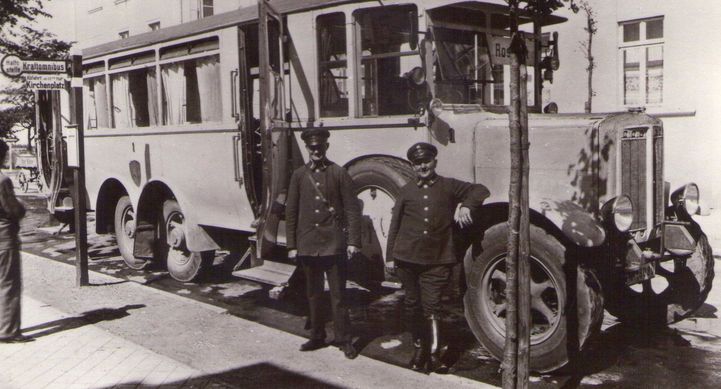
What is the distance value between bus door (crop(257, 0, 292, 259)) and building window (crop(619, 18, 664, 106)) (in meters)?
10.7

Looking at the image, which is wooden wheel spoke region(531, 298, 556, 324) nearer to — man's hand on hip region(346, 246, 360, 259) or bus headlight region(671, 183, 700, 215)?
man's hand on hip region(346, 246, 360, 259)

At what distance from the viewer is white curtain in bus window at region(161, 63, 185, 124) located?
8953 mm

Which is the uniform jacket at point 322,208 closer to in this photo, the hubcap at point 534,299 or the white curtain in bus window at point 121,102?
the hubcap at point 534,299

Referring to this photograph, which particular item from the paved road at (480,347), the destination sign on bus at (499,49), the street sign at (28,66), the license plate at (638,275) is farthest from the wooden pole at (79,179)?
the license plate at (638,275)

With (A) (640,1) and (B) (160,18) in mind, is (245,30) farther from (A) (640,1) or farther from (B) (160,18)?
(B) (160,18)

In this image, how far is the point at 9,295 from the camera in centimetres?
623

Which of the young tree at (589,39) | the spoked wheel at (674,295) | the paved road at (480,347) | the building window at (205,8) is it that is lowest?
the paved road at (480,347)

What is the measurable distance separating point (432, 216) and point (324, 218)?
103cm

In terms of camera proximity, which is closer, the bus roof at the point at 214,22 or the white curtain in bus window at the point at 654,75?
the bus roof at the point at 214,22

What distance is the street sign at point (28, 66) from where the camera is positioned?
8320 millimetres

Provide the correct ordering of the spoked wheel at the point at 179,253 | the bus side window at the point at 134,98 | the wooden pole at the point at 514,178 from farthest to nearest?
1. the bus side window at the point at 134,98
2. the spoked wheel at the point at 179,253
3. the wooden pole at the point at 514,178

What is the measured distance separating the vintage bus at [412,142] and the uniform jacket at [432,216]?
0.39 m

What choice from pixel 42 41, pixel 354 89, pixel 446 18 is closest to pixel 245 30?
pixel 354 89

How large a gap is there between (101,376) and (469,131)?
3423 mm
